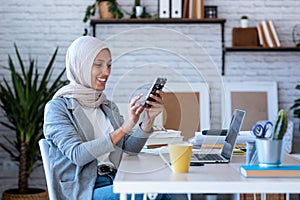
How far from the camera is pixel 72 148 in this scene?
74.2 inches

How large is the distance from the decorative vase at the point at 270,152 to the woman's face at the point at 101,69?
0.71 metres

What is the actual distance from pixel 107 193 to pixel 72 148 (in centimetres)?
21

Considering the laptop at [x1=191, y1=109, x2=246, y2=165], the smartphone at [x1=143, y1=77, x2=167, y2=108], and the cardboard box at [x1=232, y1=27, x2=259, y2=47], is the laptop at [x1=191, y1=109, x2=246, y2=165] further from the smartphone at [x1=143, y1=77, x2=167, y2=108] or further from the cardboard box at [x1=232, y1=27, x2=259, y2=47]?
the cardboard box at [x1=232, y1=27, x2=259, y2=47]

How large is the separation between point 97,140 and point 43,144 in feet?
0.76

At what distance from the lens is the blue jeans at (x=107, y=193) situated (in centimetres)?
185

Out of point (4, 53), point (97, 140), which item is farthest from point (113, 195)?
point (4, 53)

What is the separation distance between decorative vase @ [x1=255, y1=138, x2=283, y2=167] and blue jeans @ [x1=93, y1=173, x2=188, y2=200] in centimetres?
45

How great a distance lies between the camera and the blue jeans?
185 centimetres

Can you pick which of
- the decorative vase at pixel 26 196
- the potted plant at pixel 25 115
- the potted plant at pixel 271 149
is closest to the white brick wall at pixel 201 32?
the potted plant at pixel 25 115

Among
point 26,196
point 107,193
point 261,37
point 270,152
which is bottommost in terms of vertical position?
point 26,196

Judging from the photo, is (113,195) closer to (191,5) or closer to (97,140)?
(97,140)

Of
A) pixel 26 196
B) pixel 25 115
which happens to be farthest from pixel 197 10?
pixel 26 196

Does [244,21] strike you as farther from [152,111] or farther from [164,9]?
[152,111]

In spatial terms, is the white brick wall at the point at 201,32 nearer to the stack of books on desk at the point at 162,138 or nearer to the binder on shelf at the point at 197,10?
the binder on shelf at the point at 197,10
